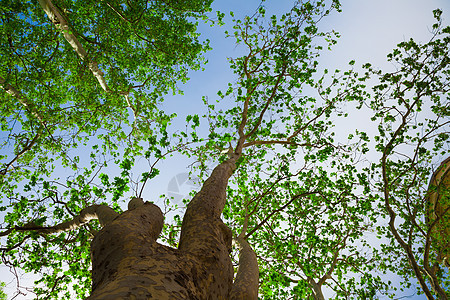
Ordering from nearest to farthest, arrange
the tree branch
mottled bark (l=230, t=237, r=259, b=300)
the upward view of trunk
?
the upward view of trunk, mottled bark (l=230, t=237, r=259, b=300), the tree branch

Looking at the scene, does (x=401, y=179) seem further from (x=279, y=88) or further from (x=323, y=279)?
(x=279, y=88)

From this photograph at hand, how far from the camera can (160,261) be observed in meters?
1.87

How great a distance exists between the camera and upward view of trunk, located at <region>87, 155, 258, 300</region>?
149 cm

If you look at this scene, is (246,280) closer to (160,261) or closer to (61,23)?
(160,261)

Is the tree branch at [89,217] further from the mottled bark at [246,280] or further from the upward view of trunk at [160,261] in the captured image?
the mottled bark at [246,280]

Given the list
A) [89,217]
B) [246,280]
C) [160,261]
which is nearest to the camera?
[160,261]

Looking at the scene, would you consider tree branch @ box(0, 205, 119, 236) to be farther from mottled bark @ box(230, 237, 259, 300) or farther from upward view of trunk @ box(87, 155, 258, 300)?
mottled bark @ box(230, 237, 259, 300)

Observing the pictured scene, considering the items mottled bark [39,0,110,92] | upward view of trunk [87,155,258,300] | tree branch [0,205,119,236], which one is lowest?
upward view of trunk [87,155,258,300]

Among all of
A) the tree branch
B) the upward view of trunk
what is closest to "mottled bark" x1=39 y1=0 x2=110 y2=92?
the tree branch

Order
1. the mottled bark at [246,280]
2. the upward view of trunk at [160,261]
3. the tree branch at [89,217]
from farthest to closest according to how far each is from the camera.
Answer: the tree branch at [89,217]
the mottled bark at [246,280]
the upward view of trunk at [160,261]

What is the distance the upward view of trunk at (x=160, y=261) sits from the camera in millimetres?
1488

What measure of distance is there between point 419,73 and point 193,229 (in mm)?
8719

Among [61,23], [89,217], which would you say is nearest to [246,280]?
[89,217]

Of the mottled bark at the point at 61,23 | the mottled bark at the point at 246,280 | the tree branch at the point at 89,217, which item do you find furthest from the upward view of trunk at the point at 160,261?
the mottled bark at the point at 61,23
